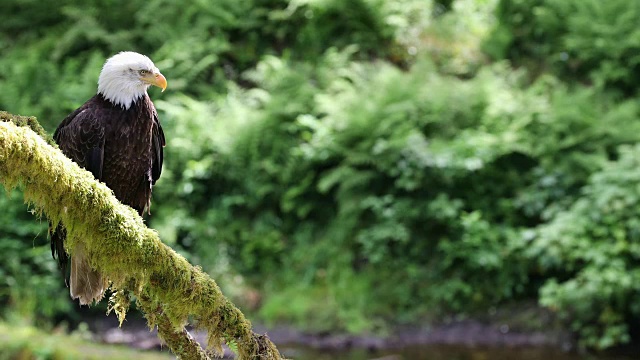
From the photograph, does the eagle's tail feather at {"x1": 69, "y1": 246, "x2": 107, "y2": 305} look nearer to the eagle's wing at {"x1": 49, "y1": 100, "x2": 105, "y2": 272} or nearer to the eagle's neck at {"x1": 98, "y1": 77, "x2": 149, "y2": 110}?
the eagle's wing at {"x1": 49, "y1": 100, "x2": 105, "y2": 272}

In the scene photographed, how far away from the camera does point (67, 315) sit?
Answer: 8445 millimetres

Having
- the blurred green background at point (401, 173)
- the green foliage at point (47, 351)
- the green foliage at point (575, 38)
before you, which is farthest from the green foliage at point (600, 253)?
the green foliage at point (47, 351)

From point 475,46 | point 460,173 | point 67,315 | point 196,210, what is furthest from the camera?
point 475,46

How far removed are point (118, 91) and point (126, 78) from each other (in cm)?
8

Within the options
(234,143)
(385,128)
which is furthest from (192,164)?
(385,128)

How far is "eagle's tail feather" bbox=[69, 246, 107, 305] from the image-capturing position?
335cm

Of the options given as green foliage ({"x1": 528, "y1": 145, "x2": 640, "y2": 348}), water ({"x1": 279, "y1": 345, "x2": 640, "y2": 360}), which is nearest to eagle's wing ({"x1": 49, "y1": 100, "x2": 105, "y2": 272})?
water ({"x1": 279, "y1": 345, "x2": 640, "y2": 360})

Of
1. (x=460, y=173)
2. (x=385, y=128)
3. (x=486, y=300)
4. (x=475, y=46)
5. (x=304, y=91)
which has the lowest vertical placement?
(x=486, y=300)

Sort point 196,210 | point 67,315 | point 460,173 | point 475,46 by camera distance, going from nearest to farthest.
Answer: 1. point 460,173
2. point 67,315
3. point 196,210
4. point 475,46

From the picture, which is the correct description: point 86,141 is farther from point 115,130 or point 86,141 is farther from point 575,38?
point 575,38

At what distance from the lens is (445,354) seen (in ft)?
24.1

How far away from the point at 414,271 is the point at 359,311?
72 cm

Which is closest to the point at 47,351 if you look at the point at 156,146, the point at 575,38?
the point at 156,146

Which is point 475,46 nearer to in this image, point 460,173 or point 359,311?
point 460,173
